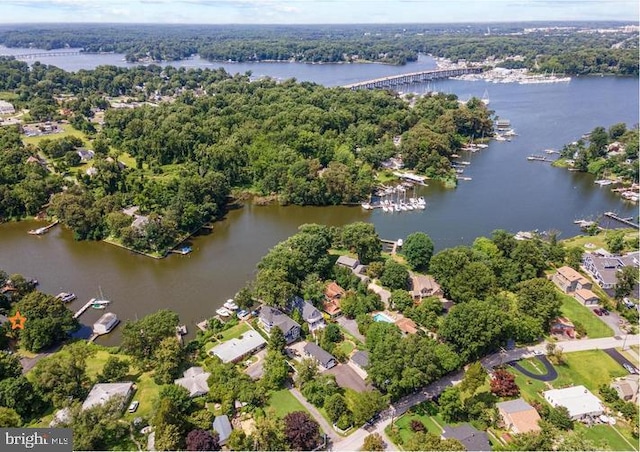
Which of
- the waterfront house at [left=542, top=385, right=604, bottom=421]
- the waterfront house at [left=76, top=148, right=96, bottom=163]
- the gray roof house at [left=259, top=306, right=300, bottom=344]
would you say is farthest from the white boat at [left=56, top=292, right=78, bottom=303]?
the waterfront house at [left=542, top=385, right=604, bottom=421]

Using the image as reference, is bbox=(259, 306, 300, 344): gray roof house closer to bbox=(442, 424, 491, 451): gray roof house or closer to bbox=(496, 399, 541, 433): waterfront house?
bbox=(442, 424, 491, 451): gray roof house

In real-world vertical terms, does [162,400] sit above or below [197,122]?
below

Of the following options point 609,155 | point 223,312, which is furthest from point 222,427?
point 609,155

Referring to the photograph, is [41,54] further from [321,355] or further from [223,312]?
[321,355]

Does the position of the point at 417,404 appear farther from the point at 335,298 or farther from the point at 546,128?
the point at 546,128

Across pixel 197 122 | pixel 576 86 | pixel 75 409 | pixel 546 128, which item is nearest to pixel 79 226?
pixel 75 409

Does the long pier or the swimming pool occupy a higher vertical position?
the long pier

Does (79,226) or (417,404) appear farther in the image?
→ (79,226)
